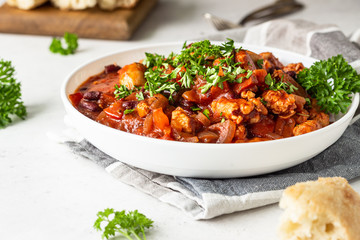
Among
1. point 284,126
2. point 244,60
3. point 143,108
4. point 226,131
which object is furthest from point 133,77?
point 284,126

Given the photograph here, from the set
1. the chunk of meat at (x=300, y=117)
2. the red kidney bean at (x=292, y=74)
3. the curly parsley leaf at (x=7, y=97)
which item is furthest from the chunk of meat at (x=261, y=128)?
the curly parsley leaf at (x=7, y=97)

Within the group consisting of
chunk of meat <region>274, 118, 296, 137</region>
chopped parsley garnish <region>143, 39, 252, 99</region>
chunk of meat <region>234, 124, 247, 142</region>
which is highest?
chopped parsley garnish <region>143, 39, 252, 99</region>

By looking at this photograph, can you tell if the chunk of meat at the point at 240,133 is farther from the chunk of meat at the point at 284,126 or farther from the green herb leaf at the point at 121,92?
the green herb leaf at the point at 121,92

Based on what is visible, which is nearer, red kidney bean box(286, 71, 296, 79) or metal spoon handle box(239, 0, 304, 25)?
red kidney bean box(286, 71, 296, 79)

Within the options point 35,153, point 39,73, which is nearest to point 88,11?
point 39,73

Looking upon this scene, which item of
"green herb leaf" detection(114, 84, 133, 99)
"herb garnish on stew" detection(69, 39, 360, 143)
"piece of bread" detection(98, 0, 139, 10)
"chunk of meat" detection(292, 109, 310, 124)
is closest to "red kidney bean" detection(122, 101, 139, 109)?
"herb garnish on stew" detection(69, 39, 360, 143)

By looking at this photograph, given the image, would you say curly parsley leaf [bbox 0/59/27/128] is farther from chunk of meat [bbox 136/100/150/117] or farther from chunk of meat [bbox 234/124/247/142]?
chunk of meat [bbox 234/124/247/142]

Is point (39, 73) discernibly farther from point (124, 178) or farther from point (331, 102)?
point (331, 102)
